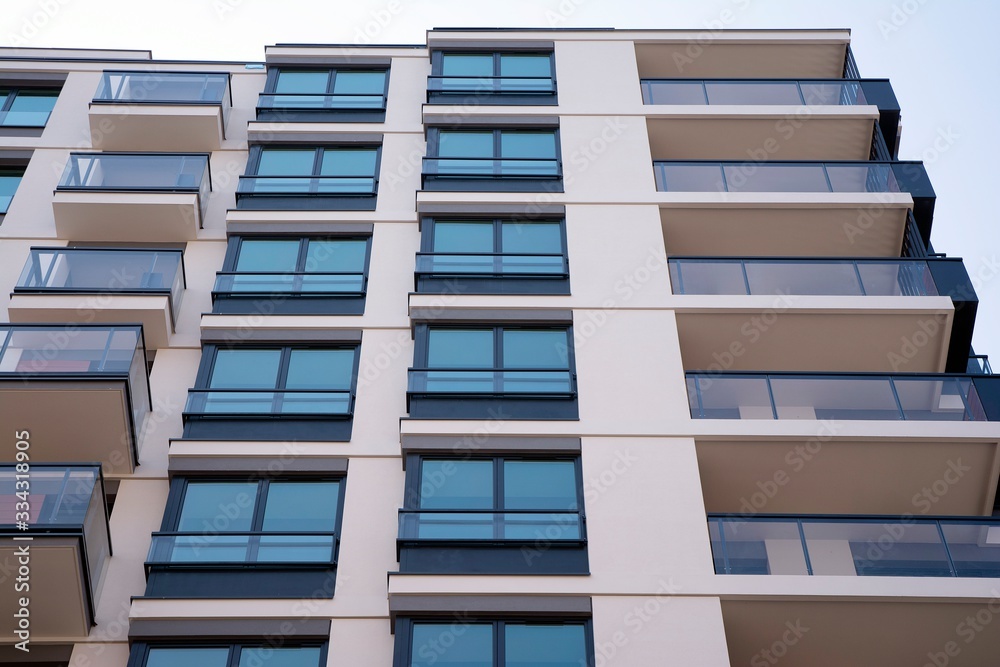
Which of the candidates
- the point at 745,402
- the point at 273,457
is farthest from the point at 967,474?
the point at 273,457

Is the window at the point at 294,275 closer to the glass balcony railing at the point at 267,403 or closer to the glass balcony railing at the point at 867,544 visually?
the glass balcony railing at the point at 267,403

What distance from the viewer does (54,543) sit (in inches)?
566

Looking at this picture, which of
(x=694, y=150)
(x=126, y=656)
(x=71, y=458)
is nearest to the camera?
(x=126, y=656)

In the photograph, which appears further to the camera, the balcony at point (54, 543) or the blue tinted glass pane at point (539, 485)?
the blue tinted glass pane at point (539, 485)

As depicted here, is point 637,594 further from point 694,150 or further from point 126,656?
point 694,150

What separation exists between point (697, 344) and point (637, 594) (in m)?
6.08

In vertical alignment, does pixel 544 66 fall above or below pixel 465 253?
above

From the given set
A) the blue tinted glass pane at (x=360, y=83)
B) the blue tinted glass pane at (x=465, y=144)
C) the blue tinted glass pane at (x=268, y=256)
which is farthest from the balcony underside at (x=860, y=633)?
the blue tinted glass pane at (x=360, y=83)

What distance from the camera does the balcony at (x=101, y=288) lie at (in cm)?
1920

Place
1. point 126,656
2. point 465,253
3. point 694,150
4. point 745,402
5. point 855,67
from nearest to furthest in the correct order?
point 126,656
point 745,402
point 465,253
point 694,150
point 855,67

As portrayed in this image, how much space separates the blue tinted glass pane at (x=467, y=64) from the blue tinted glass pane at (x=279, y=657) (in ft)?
49.9

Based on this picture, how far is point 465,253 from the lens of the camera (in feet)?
68.3

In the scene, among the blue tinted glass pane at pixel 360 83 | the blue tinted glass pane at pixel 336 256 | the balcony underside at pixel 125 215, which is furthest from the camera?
the blue tinted glass pane at pixel 360 83

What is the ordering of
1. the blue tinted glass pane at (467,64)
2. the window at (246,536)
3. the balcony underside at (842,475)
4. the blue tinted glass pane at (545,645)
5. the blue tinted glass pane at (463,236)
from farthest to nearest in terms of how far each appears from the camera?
the blue tinted glass pane at (467,64) < the blue tinted glass pane at (463,236) < the balcony underside at (842,475) < the window at (246,536) < the blue tinted glass pane at (545,645)
